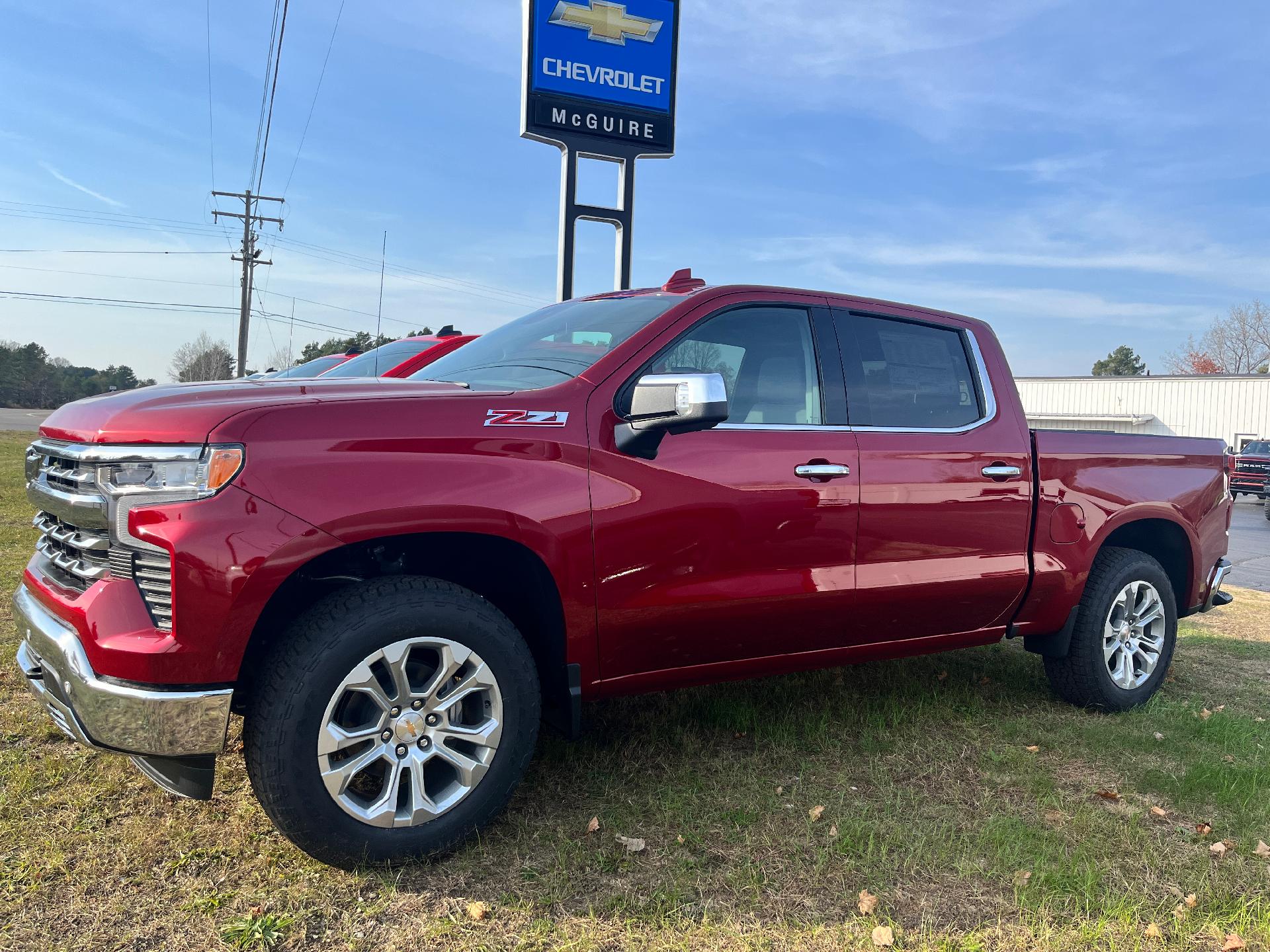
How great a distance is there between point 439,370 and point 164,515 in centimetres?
158

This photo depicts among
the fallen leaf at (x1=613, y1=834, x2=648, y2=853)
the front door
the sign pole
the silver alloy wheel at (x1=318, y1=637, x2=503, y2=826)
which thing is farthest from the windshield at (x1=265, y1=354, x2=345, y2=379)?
the fallen leaf at (x1=613, y1=834, x2=648, y2=853)

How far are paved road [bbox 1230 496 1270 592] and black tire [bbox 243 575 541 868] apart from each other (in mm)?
10483

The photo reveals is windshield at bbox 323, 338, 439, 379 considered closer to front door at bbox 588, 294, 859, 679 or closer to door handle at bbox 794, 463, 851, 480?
front door at bbox 588, 294, 859, 679

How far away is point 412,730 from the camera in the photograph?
2.78m

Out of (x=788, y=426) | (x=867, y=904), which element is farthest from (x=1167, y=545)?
(x=867, y=904)

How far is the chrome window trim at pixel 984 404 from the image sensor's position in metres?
3.79

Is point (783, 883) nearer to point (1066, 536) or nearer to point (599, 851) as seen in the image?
point (599, 851)

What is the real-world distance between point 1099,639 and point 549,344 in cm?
303

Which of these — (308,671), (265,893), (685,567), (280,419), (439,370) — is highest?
(439,370)

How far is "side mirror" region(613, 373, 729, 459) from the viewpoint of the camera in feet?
9.57

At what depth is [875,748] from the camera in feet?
13.2

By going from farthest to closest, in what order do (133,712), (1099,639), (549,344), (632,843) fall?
(1099,639) < (549,344) < (632,843) < (133,712)

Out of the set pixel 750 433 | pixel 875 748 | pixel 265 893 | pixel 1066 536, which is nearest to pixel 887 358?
pixel 750 433

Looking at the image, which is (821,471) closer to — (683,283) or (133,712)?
(683,283)
